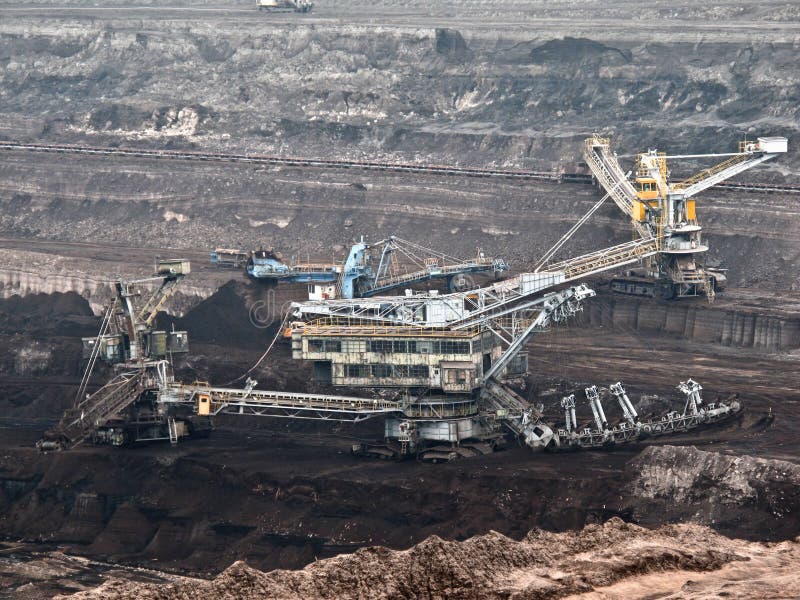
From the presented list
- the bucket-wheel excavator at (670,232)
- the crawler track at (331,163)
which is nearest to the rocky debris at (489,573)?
the bucket-wheel excavator at (670,232)

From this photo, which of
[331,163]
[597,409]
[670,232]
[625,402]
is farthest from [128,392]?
[331,163]

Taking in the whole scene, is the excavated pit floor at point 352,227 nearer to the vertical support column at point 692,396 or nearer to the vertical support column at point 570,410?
the vertical support column at point 692,396

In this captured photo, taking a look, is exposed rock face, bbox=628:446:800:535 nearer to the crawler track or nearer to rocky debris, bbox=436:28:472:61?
the crawler track

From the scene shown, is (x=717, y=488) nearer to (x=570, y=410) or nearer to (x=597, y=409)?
(x=597, y=409)

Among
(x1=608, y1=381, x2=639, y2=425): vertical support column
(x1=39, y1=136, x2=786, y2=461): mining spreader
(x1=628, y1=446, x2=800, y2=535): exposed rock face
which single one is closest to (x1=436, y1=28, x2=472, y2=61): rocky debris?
(x1=39, y1=136, x2=786, y2=461): mining spreader

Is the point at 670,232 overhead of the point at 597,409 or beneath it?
overhead

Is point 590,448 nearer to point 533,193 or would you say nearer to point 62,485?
point 62,485
